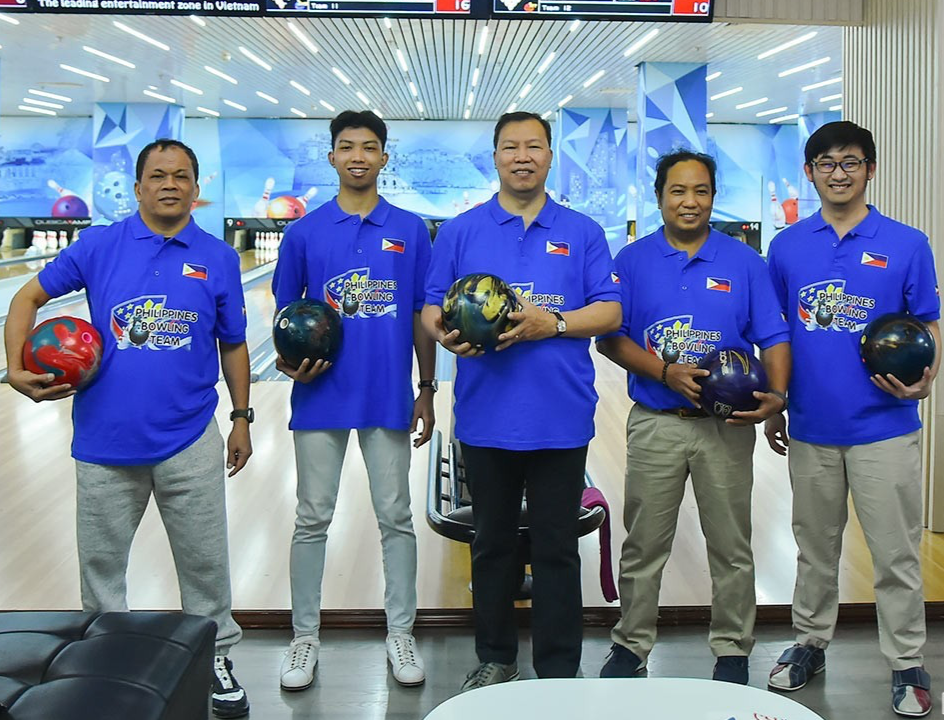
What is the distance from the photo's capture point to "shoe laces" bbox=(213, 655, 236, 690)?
7.80ft

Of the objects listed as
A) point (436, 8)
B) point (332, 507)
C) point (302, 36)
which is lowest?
point (332, 507)

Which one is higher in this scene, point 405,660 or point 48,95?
point 48,95

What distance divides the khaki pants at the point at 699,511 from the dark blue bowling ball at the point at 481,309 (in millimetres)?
568

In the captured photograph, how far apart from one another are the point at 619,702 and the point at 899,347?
3.87ft

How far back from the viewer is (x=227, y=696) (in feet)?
7.74

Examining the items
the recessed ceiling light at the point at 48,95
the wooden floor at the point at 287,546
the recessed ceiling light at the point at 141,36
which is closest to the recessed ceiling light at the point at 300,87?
the recessed ceiling light at the point at 141,36

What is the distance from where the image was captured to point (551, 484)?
228 centimetres

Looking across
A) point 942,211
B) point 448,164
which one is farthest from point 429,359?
point 448,164

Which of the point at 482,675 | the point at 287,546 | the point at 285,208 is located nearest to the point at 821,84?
the point at 285,208

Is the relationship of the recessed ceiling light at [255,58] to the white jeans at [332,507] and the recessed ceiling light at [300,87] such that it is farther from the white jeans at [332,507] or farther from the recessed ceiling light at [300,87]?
the white jeans at [332,507]

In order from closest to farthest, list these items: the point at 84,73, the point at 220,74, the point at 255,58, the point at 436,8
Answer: the point at 436,8, the point at 255,58, the point at 84,73, the point at 220,74

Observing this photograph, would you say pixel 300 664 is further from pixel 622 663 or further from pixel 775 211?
pixel 775 211

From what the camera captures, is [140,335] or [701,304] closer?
[140,335]

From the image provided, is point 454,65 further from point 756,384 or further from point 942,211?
point 756,384
